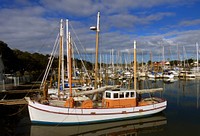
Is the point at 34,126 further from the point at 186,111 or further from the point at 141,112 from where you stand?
the point at 186,111

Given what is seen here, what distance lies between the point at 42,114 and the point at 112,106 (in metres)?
6.88

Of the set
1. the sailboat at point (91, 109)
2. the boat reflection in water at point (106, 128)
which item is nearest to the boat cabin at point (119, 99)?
the sailboat at point (91, 109)

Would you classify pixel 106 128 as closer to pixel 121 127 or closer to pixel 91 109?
pixel 121 127

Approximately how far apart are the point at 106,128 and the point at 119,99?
3.36 metres

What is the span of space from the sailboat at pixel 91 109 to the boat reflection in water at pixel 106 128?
20.2 inches

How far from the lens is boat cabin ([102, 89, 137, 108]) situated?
930 inches

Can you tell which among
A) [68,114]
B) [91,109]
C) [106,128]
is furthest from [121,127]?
[68,114]

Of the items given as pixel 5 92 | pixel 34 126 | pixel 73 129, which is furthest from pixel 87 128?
pixel 5 92

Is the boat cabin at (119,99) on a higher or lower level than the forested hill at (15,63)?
lower

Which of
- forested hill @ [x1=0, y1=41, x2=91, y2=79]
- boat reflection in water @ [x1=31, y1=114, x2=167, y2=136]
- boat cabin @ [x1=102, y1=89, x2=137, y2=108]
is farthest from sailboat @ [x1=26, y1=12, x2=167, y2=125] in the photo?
forested hill @ [x1=0, y1=41, x2=91, y2=79]

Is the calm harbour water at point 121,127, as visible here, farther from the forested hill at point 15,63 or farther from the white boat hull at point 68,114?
the forested hill at point 15,63

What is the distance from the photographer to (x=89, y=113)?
73.2 feet

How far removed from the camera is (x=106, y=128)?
22.1 metres

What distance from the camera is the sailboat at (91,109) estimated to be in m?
21.8
